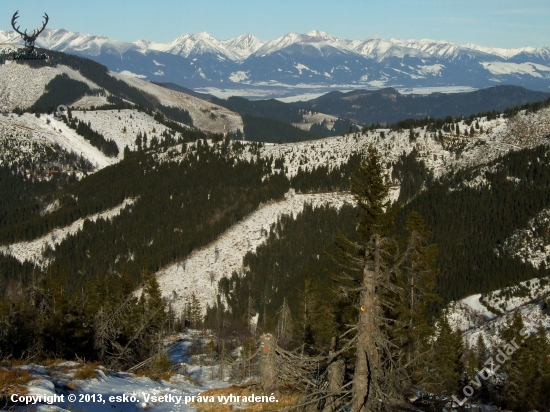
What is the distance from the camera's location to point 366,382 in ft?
41.1

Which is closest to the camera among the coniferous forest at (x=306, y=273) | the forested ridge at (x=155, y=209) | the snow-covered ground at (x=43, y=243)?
the coniferous forest at (x=306, y=273)

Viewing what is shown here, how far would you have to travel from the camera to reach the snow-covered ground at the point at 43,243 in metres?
136

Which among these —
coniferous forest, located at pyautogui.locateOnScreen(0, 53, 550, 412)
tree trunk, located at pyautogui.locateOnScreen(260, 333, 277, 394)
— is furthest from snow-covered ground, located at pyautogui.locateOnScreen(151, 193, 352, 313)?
tree trunk, located at pyautogui.locateOnScreen(260, 333, 277, 394)

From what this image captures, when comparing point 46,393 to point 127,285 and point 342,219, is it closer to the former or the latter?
point 127,285

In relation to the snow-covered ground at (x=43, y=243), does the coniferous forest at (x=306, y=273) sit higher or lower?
higher

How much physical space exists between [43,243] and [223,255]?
57270 millimetres

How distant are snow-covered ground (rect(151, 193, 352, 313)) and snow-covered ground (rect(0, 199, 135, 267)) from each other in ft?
129

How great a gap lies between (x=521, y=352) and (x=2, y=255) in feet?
421

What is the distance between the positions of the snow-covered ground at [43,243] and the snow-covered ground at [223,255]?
39454 mm

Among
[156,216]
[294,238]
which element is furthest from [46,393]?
[156,216]

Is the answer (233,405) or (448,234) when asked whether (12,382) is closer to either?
(233,405)

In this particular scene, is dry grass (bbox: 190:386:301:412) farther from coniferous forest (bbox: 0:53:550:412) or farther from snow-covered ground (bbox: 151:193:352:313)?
snow-covered ground (bbox: 151:193:352:313)

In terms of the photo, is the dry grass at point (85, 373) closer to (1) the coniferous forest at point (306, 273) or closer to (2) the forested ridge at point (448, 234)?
(1) the coniferous forest at point (306, 273)

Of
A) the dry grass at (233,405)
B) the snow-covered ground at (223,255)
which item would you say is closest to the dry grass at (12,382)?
the dry grass at (233,405)
